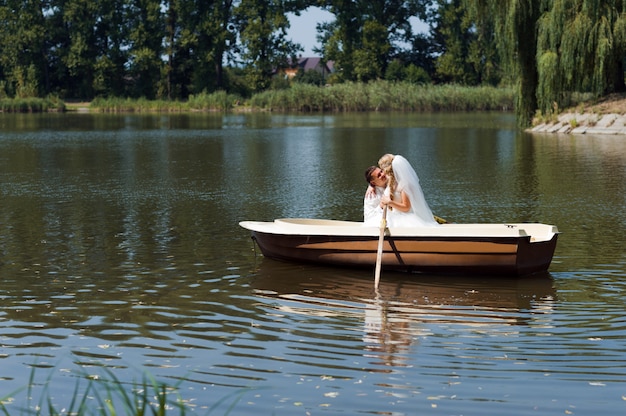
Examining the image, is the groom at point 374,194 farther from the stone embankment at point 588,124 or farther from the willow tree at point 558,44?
the stone embankment at point 588,124

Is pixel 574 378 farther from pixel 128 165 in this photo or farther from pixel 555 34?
pixel 555 34

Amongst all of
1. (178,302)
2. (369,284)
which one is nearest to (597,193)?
(369,284)

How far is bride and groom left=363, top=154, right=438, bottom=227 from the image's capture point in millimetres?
13086

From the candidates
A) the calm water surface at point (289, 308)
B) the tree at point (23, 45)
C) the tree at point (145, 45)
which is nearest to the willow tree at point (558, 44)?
the calm water surface at point (289, 308)

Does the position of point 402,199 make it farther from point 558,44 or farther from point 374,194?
point 558,44

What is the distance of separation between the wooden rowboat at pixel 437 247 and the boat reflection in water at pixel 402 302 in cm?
15

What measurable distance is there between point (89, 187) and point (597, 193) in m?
10.2

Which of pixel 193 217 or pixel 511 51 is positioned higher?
pixel 511 51

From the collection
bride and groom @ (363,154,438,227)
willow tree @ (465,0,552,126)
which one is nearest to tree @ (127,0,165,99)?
willow tree @ (465,0,552,126)

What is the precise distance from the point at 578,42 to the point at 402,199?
25224 millimetres

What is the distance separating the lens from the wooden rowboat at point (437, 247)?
1220 cm

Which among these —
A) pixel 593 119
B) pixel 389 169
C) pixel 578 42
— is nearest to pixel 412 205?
pixel 389 169

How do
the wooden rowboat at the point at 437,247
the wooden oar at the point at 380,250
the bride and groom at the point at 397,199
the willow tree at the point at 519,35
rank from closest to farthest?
1. the wooden oar at the point at 380,250
2. the wooden rowboat at the point at 437,247
3. the bride and groom at the point at 397,199
4. the willow tree at the point at 519,35

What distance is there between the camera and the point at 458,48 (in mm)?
89625
